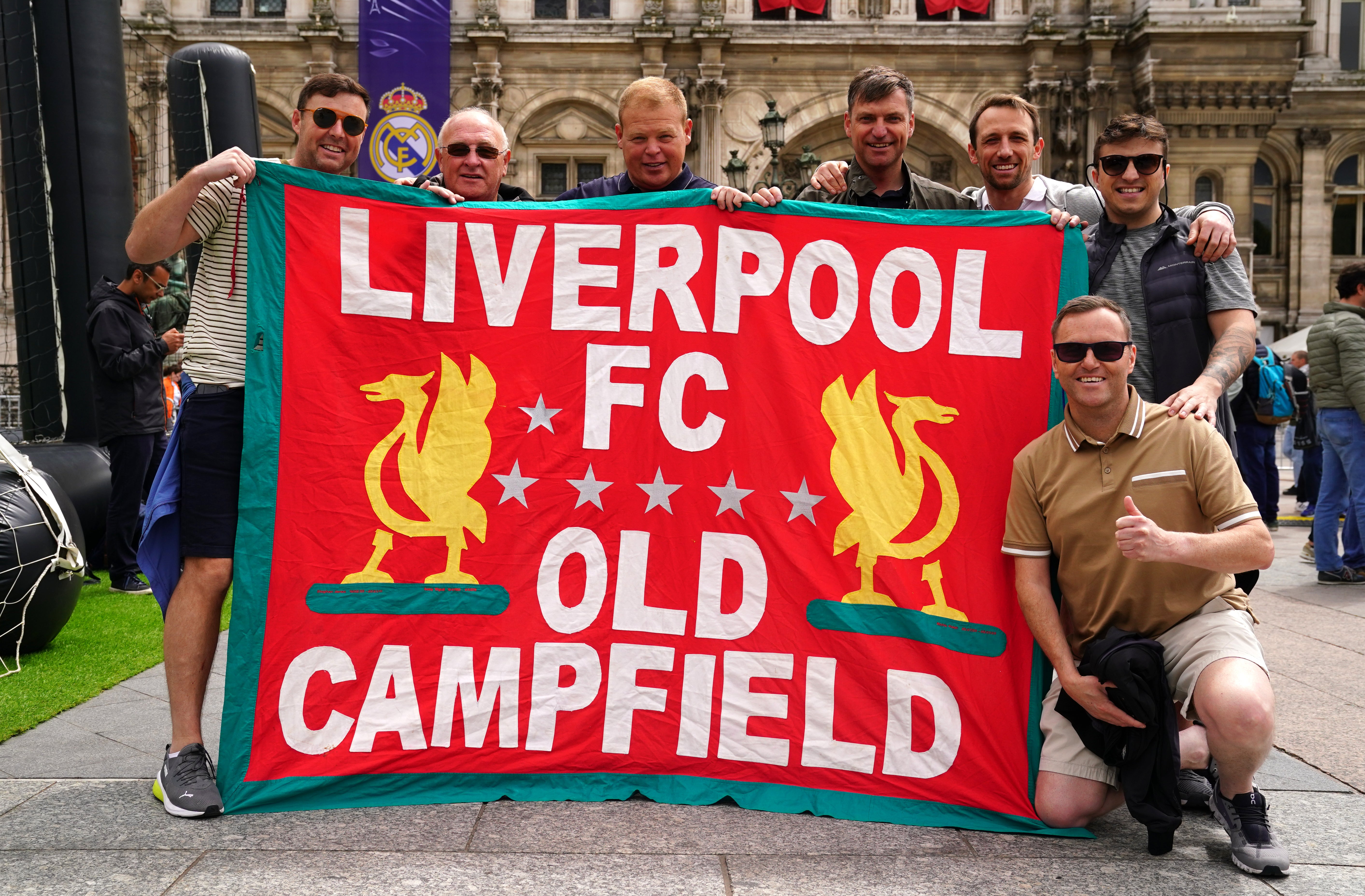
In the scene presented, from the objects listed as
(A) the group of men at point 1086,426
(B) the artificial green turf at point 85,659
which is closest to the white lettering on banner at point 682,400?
(A) the group of men at point 1086,426

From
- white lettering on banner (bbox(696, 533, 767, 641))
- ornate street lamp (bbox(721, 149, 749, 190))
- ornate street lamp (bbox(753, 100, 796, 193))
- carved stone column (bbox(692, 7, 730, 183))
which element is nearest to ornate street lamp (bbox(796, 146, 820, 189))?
ornate street lamp (bbox(753, 100, 796, 193))

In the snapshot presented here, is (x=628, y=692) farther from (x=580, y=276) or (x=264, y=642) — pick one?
(x=580, y=276)

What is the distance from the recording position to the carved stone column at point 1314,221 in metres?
32.1

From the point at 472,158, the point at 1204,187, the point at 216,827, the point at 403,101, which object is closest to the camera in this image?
the point at 216,827

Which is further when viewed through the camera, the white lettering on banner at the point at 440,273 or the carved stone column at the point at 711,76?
the carved stone column at the point at 711,76

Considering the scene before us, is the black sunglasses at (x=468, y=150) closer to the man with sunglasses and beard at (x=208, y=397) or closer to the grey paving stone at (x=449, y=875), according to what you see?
the man with sunglasses and beard at (x=208, y=397)

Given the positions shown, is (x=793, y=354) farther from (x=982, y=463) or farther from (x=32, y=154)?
(x=32, y=154)

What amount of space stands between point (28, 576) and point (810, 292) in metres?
3.94

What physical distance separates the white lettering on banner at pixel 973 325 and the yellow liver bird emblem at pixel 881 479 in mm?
215

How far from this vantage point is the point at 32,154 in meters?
7.76

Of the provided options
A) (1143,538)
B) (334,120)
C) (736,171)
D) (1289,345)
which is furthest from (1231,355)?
(1289,345)

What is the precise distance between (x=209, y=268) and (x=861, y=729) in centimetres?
245

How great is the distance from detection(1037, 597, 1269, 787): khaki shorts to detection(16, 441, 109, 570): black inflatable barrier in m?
6.10

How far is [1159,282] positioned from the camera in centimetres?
348
